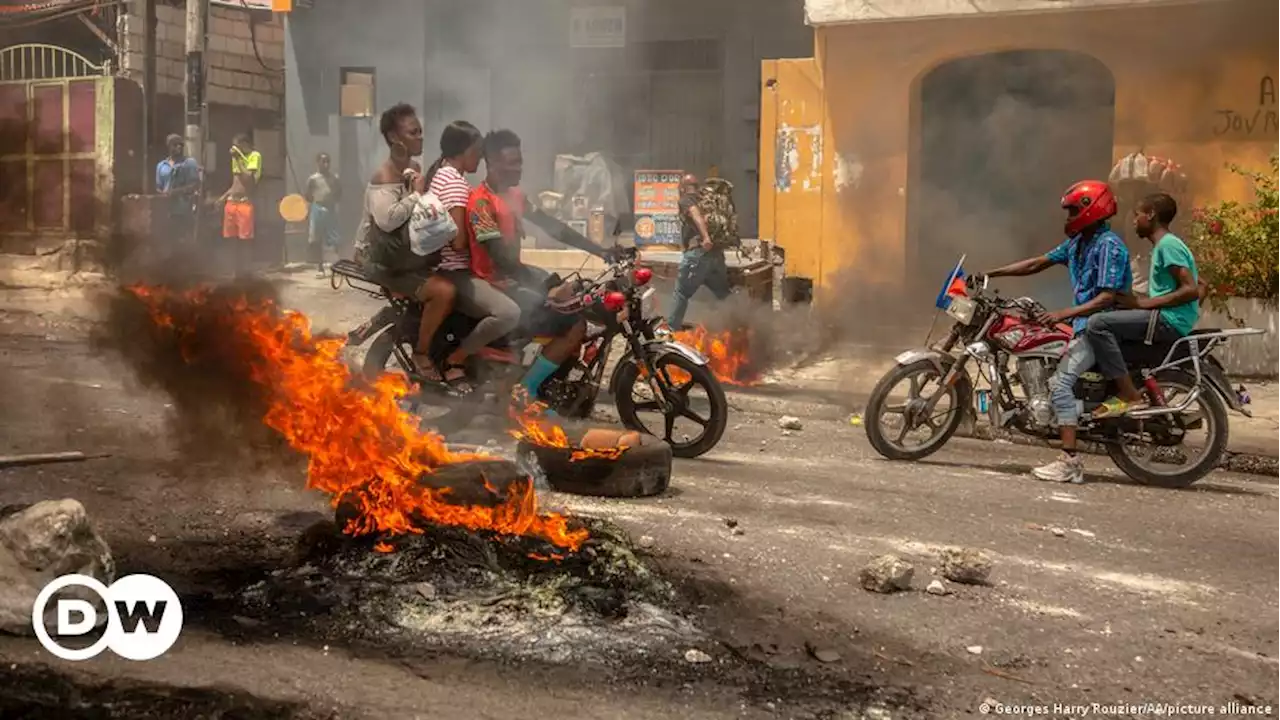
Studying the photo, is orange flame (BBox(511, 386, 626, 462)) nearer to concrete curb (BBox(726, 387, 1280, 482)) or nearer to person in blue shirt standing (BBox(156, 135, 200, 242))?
concrete curb (BBox(726, 387, 1280, 482))

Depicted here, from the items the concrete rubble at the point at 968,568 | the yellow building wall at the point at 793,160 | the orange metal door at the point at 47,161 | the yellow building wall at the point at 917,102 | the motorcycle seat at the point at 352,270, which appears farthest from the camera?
the yellow building wall at the point at 793,160

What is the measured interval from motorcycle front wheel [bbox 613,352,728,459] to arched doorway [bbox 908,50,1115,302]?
710 cm

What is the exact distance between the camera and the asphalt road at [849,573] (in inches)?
151

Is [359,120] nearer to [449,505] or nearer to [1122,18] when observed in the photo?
[1122,18]

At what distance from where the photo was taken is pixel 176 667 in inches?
154

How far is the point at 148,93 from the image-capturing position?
20141 millimetres

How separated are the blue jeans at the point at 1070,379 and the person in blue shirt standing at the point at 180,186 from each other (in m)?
12.0

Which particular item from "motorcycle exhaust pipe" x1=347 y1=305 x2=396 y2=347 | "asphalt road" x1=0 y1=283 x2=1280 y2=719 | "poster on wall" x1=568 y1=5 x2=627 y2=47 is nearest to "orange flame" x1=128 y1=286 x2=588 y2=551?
"asphalt road" x1=0 y1=283 x2=1280 y2=719

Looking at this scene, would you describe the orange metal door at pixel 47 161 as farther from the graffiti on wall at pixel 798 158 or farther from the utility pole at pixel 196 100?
the graffiti on wall at pixel 798 158

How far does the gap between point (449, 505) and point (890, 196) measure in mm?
9388

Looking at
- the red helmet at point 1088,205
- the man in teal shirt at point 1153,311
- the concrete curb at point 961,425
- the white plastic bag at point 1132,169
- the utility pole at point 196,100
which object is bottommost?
the concrete curb at point 961,425

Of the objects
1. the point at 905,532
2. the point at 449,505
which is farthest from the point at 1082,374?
the point at 449,505

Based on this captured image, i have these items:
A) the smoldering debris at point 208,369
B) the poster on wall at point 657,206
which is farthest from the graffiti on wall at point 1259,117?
the smoldering debris at point 208,369

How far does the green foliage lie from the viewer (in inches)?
412
